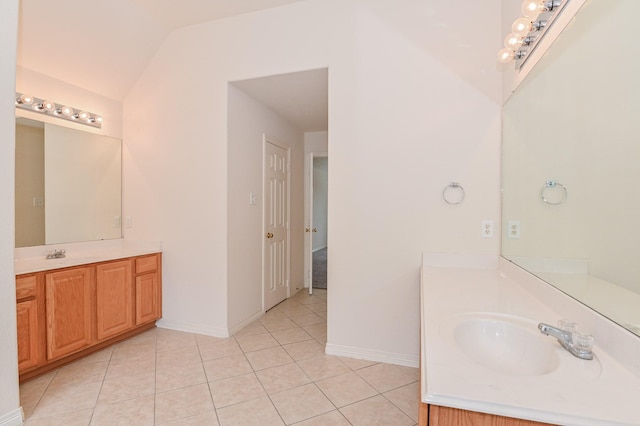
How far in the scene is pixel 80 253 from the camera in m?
2.84

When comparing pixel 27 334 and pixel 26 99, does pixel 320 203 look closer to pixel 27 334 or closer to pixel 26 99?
pixel 26 99

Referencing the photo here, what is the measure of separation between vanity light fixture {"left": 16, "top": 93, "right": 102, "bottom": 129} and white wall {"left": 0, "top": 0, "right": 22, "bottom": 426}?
1.13 meters

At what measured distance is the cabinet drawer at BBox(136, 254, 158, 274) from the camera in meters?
2.79

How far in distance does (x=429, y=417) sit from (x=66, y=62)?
371 cm

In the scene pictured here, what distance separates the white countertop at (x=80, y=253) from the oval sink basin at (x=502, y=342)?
267 centimetres

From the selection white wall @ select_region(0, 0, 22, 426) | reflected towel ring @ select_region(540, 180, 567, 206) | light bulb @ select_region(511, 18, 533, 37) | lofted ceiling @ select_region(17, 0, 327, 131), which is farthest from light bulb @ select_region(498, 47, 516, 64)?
white wall @ select_region(0, 0, 22, 426)

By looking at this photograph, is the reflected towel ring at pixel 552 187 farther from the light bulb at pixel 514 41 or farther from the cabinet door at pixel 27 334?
the cabinet door at pixel 27 334

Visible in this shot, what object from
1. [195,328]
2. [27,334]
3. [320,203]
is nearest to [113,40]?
[27,334]

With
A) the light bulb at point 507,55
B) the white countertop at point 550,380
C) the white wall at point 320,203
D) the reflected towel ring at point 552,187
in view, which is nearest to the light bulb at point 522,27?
the light bulb at point 507,55

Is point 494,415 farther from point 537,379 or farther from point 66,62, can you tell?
point 66,62

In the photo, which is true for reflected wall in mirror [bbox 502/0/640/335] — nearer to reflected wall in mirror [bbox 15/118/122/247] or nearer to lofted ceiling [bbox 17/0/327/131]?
lofted ceiling [bbox 17/0/327/131]

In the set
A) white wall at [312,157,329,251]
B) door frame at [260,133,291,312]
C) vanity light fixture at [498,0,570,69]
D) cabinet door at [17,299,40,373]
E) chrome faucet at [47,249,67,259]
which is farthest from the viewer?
white wall at [312,157,329,251]

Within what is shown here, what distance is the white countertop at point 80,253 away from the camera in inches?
85.4

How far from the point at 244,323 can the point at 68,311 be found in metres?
1.44
